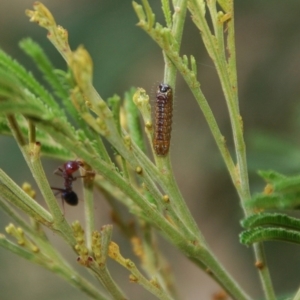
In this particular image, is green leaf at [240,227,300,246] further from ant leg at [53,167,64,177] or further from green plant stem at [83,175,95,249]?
ant leg at [53,167,64,177]

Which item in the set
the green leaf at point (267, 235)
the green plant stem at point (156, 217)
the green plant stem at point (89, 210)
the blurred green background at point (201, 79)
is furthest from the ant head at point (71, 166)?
the blurred green background at point (201, 79)

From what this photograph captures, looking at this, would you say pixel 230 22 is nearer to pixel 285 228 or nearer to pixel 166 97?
pixel 166 97

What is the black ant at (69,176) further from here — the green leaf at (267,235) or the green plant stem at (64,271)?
the green leaf at (267,235)

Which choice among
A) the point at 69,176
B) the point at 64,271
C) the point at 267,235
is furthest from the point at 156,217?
the point at 69,176

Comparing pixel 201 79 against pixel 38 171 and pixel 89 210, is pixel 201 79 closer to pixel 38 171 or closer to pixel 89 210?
pixel 89 210

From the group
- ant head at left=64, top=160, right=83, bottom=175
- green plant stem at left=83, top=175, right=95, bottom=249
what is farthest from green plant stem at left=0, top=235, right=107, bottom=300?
ant head at left=64, top=160, right=83, bottom=175

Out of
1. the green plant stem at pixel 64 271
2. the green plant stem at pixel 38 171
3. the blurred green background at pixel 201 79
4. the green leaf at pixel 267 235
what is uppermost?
the blurred green background at pixel 201 79

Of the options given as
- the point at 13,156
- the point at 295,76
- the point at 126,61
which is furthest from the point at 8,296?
the point at 295,76

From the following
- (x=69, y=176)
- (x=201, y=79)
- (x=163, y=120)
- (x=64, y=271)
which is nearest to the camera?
(x=163, y=120)
